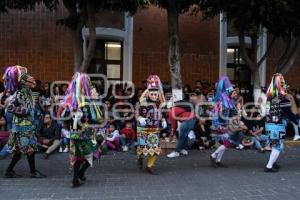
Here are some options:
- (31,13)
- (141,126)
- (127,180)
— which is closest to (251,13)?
(141,126)

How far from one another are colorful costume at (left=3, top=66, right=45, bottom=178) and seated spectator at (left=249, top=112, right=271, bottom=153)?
5695mm

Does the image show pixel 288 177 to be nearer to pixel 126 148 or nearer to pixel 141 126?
pixel 141 126

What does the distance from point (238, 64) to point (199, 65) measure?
168 cm

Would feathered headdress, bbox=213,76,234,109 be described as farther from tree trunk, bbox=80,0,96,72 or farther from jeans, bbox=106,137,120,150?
tree trunk, bbox=80,0,96,72

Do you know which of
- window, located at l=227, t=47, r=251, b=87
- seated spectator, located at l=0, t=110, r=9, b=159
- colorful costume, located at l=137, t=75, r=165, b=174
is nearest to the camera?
colorful costume, located at l=137, t=75, r=165, b=174

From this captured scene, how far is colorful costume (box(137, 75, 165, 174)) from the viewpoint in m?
8.45

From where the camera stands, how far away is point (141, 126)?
8508 millimetres

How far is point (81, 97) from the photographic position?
738 centimetres

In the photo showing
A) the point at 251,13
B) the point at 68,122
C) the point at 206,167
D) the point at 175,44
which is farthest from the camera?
the point at 175,44

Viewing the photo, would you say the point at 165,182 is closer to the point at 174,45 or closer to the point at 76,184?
the point at 76,184

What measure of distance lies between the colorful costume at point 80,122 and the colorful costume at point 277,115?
3.44 m

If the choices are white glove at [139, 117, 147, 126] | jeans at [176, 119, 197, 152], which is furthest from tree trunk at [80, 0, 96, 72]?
white glove at [139, 117, 147, 126]

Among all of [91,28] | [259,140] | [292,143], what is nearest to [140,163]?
[91,28]

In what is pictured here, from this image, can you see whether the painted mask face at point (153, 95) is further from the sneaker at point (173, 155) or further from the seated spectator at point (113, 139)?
the seated spectator at point (113, 139)
